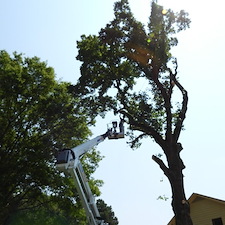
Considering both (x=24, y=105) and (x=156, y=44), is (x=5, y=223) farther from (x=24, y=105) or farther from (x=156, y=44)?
(x=156, y=44)

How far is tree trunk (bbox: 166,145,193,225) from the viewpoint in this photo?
15.1 metres

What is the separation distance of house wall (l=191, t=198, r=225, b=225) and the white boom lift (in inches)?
346

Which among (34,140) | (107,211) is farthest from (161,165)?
(107,211)

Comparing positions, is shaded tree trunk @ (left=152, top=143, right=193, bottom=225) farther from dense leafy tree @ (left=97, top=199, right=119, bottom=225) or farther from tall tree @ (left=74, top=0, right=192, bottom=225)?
dense leafy tree @ (left=97, top=199, right=119, bottom=225)

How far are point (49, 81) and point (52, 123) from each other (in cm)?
312

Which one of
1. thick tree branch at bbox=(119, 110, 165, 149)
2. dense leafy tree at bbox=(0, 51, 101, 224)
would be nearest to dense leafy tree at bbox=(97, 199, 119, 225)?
dense leafy tree at bbox=(0, 51, 101, 224)

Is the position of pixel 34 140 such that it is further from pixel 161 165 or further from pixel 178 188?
pixel 178 188

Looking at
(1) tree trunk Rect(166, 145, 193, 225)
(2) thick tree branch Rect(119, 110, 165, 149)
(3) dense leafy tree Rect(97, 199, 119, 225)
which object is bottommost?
(1) tree trunk Rect(166, 145, 193, 225)

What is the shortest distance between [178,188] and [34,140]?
35.8 ft

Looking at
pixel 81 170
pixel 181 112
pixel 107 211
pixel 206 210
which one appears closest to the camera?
pixel 81 170

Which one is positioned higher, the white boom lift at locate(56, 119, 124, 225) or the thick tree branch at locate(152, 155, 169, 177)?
the thick tree branch at locate(152, 155, 169, 177)

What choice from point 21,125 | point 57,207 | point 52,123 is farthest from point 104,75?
point 57,207

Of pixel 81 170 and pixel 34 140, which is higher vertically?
pixel 34 140

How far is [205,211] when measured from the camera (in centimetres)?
2158
